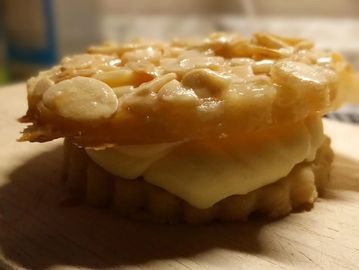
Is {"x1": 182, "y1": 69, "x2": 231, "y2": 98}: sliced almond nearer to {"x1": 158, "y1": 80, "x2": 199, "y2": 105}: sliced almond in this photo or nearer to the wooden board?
{"x1": 158, "y1": 80, "x2": 199, "y2": 105}: sliced almond

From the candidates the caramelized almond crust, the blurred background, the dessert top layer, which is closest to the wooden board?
the caramelized almond crust

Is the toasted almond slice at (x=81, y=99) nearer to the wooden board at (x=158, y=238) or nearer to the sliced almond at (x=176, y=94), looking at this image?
the sliced almond at (x=176, y=94)

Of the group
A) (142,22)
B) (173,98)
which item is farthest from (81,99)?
(142,22)

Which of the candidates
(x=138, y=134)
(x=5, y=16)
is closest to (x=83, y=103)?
(x=138, y=134)

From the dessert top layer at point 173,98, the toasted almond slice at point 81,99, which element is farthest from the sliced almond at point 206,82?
the toasted almond slice at point 81,99

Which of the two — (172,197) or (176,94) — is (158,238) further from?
(176,94)

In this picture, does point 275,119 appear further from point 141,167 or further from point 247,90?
point 141,167
